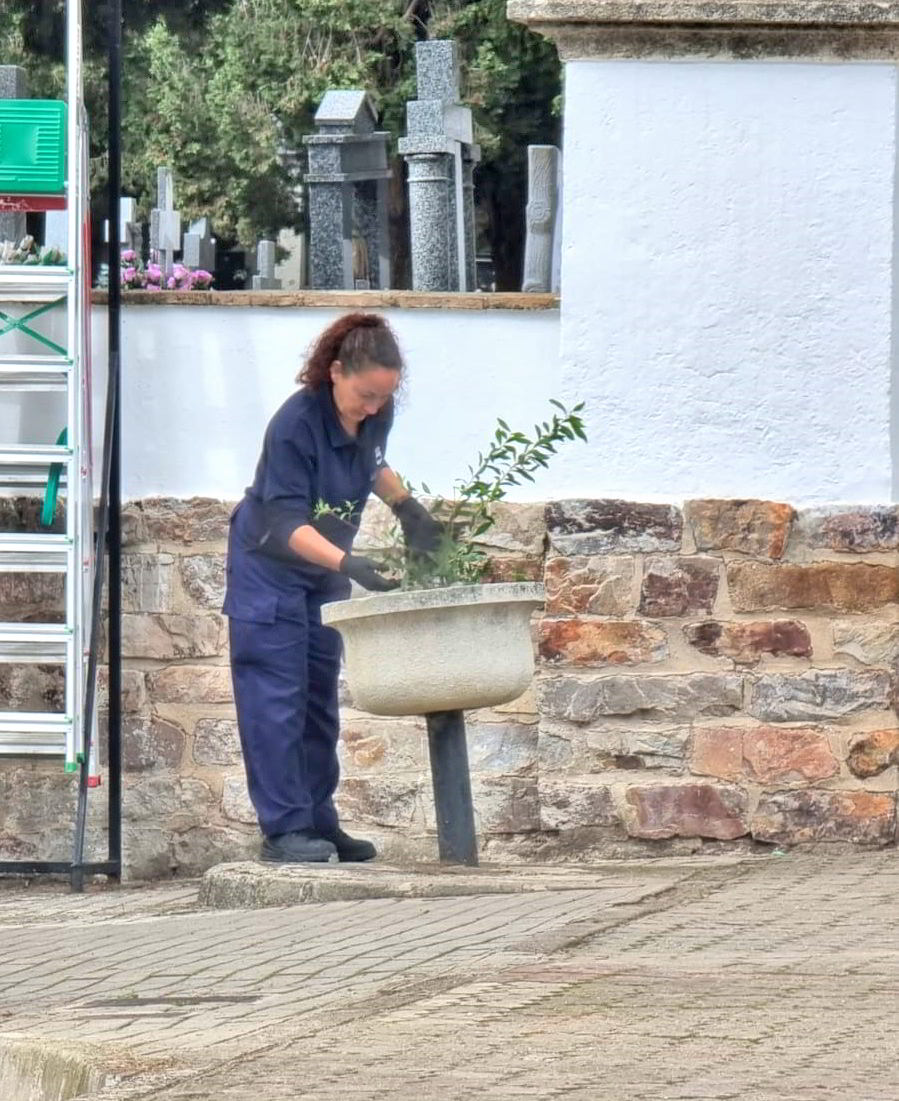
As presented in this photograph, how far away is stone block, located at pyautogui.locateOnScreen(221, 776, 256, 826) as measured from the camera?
293 inches

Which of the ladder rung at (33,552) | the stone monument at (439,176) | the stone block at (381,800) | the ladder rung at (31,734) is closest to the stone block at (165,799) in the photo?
the ladder rung at (31,734)

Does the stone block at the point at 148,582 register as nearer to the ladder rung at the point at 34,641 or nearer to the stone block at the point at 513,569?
the ladder rung at the point at 34,641

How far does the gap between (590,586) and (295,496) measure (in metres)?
1.03

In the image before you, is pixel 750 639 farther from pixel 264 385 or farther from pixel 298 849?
pixel 264 385

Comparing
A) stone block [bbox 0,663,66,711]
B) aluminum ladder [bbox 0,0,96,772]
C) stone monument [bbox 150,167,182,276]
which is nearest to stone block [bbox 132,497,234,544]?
aluminum ladder [bbox 0,0,96,772]

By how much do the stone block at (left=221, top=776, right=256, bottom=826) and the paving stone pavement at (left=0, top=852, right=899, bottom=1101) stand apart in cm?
73

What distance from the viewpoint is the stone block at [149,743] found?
7.49 m

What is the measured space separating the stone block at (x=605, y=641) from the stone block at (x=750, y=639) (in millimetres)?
109

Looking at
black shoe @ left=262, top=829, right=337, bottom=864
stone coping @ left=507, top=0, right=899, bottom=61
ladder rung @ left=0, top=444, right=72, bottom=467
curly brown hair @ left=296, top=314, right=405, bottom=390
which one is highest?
stone coping @ left=507, top=0, right=899, bottom=61

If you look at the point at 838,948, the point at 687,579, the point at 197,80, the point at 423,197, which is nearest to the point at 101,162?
the point at 197,80

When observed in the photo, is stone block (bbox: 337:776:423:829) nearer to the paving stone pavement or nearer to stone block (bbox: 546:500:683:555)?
the paving stone pavement

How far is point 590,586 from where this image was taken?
702 cm

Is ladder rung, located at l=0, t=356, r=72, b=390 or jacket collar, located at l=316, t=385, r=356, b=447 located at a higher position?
ladder rung, located at l=0, t=356, r=72, b=390

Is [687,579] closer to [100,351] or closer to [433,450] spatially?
[433,450]
